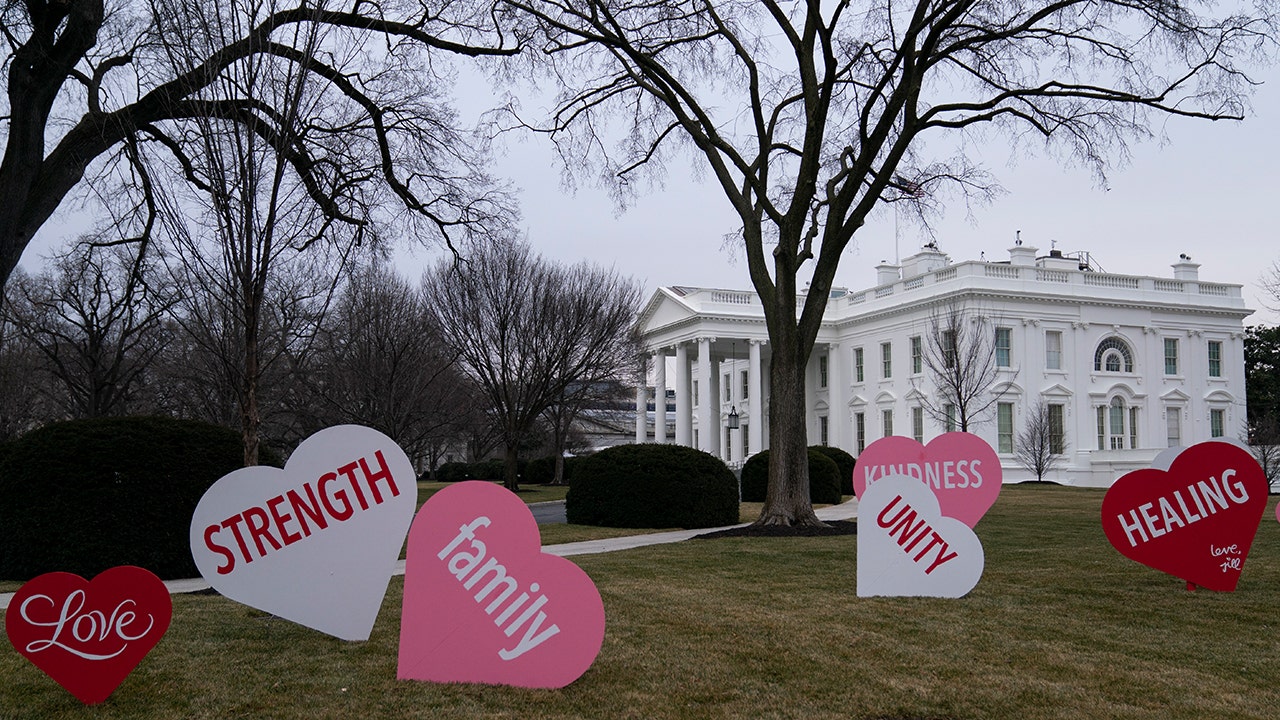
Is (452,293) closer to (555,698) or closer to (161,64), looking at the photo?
(161,64)

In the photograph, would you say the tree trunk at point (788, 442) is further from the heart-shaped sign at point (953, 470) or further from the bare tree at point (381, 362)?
the bare tree at point (381, 362)

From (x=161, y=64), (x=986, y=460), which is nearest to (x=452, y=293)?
(x=161, y=64)

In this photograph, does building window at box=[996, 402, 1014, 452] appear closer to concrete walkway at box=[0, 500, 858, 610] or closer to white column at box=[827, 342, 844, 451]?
white column at box=[827, 342, 844, 451]

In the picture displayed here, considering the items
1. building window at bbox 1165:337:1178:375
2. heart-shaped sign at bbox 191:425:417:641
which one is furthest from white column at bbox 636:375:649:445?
heart-shaped sign at bbox 191:425:417:641

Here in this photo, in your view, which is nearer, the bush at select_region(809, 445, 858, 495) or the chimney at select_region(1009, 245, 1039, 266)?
the bush at select_region(809, 445, 858, 495)

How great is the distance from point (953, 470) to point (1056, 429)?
37.6 meters

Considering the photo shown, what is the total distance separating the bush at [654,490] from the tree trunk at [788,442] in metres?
1.63

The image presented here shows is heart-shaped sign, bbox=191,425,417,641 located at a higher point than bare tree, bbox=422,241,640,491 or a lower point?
lower

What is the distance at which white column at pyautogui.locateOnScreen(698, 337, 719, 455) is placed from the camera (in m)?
51.9

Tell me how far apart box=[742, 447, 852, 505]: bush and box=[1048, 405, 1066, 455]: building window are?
20.4 metres

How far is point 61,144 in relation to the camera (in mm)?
14383

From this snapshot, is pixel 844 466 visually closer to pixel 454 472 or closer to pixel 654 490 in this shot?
pixel 654 490

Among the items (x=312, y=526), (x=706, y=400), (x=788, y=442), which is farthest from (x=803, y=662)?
(x=706, y=400)

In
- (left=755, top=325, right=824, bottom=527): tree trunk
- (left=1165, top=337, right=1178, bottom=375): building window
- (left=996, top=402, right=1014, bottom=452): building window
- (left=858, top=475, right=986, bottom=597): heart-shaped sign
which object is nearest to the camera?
(left=858, top=475, right=986, bottom=597): heart-shaped sign
